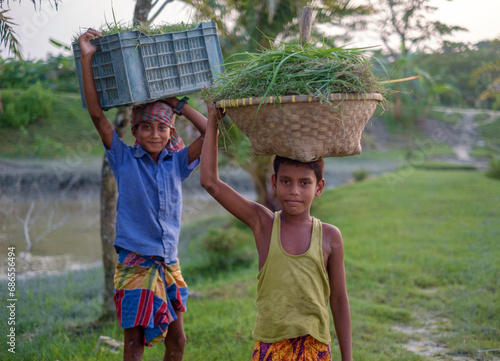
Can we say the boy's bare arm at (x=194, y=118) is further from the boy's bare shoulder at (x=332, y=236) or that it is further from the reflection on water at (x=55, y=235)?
the reflection on water at (x=55, y=235)

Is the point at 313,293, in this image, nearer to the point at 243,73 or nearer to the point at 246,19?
the point at 243,73

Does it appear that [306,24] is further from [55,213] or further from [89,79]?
[55,213]

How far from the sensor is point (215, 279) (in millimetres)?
7250

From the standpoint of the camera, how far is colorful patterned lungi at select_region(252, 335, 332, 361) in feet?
7.35

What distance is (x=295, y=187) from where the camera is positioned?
230 cm

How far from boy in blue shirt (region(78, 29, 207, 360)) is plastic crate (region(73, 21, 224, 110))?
0.45 ft

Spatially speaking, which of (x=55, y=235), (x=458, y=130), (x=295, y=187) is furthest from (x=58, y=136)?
(x=458, y=130)

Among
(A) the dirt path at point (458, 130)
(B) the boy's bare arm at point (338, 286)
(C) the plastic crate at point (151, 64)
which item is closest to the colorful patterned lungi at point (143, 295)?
(C) the plastic crate at point (151, 64)

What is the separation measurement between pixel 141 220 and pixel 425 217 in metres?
8.45

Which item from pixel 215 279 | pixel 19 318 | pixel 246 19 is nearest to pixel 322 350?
pixel 19 318

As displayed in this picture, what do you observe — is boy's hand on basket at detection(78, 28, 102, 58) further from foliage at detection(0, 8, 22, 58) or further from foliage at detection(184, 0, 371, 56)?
foliage at detection(184, 0, 371, 56)

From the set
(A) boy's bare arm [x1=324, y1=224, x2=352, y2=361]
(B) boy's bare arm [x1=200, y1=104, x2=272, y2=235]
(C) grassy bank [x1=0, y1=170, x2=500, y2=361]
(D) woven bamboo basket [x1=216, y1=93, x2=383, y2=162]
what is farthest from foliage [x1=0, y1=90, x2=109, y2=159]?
(A) boy's bare arm [x1=324, y1=224, x2=352, y2=361]

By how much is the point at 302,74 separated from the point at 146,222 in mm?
1354

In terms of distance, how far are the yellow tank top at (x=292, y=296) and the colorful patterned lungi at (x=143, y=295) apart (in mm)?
736
